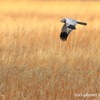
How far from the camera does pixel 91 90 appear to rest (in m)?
5.42

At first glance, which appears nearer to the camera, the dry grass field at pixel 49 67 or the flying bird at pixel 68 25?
the dry grass field at pixel 49 67

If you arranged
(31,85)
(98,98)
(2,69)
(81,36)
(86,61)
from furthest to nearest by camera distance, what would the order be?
(81,36), (86,61), (2,69), (31,85), (98,98)

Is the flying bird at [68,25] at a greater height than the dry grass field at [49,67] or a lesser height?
greater

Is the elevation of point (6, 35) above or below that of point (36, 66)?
above

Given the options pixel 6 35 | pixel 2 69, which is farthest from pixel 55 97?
pixel 6 35

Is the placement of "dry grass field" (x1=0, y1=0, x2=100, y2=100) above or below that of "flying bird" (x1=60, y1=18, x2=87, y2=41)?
below

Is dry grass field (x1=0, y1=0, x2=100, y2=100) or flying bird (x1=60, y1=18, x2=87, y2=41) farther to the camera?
flying bird (x1=60, y1=18, x2=87, y2=41)

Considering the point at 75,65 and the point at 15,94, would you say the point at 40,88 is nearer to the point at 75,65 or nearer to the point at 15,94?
the point at 15,94

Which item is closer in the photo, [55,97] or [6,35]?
[55,97]

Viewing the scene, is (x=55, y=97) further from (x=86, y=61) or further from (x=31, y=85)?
(x=86, y=61)

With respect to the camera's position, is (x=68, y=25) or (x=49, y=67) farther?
(x=49, y=67)

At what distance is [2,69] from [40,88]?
864 mm

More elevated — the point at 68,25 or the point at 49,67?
the point at 68,25

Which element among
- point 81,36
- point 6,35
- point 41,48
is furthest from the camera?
point 6,35
